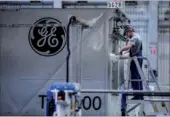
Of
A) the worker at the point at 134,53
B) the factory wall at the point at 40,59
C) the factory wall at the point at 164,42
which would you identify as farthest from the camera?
the factory wall at the point at 164,42

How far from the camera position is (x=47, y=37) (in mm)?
9039

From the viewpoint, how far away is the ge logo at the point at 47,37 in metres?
9.01

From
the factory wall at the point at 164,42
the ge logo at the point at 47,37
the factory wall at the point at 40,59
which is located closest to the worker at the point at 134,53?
the factory wall at the point at 40,59

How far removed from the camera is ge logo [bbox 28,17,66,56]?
29.6 ft

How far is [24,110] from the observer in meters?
9.16

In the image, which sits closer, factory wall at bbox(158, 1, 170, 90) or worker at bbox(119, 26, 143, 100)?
worker at bbox(119, 26, 143, 100)

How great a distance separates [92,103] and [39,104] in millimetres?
969

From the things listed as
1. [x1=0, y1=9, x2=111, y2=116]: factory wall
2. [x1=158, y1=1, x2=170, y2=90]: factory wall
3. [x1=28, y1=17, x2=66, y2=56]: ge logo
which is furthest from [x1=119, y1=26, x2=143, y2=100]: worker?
[x1=158, y1=1, x2=170, y2=90]: factory wall

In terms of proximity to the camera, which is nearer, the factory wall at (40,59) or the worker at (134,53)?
the factory wall at (40,59)

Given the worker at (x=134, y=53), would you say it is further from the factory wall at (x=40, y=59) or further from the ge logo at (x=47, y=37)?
the ge logo at (x=47, y=37)

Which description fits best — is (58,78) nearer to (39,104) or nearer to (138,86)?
(39,104)

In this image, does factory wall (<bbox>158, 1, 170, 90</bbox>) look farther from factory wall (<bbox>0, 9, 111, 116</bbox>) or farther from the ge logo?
the ge logo

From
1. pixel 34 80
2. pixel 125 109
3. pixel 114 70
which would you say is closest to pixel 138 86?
pixel 114 70

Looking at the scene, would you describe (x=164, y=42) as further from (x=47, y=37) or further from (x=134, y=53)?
(x=47, y=37)
